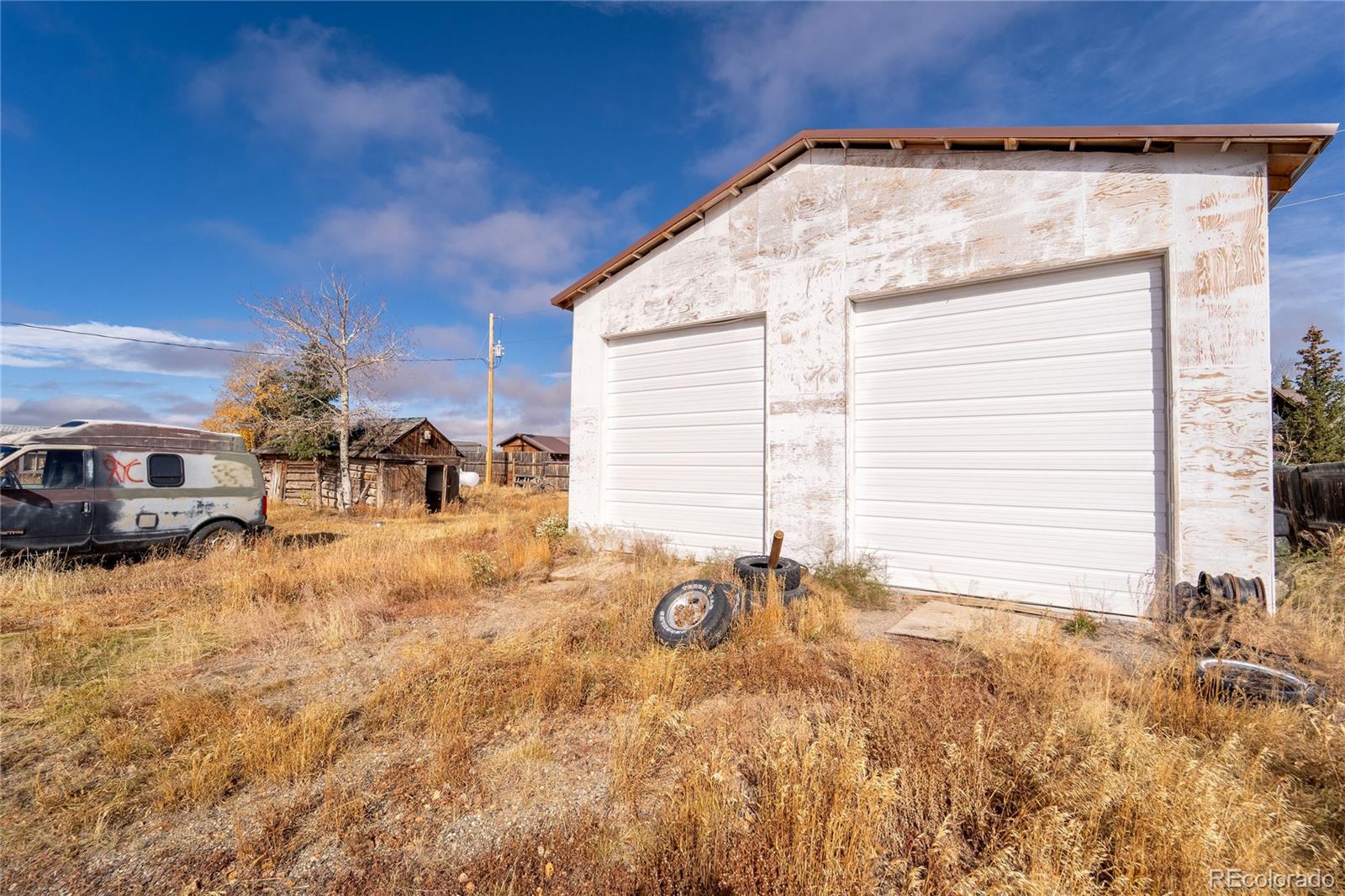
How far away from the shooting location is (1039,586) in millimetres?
7145

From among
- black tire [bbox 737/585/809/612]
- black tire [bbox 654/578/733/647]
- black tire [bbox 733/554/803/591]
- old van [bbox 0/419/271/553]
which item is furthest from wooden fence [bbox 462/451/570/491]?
black tire [bbox 654/578/733/647]

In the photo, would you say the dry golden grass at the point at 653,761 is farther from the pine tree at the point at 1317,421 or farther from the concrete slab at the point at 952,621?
the pine tree at the point at 1317,421

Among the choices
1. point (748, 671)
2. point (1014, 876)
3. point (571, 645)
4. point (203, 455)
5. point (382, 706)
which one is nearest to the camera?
point (1014, 876)

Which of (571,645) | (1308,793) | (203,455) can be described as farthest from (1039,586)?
(203,455)

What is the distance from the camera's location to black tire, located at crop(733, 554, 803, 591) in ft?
22.2

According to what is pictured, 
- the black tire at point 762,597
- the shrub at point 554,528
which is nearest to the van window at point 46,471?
the shrub at point 554,528

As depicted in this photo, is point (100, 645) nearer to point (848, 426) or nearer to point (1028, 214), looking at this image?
point (848, 426)

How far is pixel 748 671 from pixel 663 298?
7437 mm

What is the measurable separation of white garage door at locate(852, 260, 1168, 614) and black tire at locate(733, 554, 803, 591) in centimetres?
174

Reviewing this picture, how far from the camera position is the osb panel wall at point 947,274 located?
600 centimetres

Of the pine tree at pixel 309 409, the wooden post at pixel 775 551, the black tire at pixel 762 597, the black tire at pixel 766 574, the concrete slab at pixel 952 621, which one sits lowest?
the concrete slab at pixel 952 621

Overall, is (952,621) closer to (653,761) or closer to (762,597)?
(762,597)

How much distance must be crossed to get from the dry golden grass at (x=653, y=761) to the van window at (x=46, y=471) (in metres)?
3.58

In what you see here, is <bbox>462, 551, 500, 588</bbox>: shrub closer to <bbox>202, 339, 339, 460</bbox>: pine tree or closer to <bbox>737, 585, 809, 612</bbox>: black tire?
<bbox>737, 585, 809, 612</bbox>: black tire
